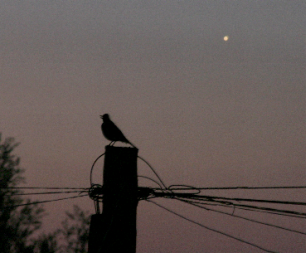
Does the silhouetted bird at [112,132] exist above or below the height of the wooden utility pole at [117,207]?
above

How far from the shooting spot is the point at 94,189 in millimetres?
6492

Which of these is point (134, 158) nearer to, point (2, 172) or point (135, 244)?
point (135, 244)

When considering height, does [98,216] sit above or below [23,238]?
above

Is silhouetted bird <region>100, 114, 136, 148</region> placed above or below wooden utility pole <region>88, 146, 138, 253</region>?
above

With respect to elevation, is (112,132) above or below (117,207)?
above

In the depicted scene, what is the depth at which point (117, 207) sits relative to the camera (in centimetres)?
579

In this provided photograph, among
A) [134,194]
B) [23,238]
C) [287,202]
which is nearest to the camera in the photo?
[287,202]

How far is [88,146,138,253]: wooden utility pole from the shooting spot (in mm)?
5582

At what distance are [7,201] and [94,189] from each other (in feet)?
66.5

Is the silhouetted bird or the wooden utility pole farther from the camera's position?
the silhouetted bird

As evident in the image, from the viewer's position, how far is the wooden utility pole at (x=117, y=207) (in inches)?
220

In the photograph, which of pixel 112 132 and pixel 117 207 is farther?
pixel 112 132

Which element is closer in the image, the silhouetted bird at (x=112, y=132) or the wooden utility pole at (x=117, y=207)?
the wooden utility pole at (x=117, y=207)

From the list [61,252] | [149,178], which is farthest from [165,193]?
[61,252]
